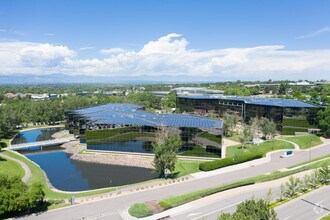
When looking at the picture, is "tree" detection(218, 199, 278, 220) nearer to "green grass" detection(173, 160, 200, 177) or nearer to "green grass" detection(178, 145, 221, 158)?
"green grass" detection(173, 160, 200, 177)

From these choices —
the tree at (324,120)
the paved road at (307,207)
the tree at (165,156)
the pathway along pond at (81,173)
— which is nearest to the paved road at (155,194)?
the tree at (165,156)

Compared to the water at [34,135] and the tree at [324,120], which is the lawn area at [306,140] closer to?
the tree at [324,120]

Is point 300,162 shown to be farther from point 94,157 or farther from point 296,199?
point 94,157

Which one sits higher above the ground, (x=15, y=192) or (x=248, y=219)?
(x=248, y=219)

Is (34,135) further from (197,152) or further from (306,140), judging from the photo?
(306,140)

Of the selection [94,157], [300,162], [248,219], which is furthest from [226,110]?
[248,219]
